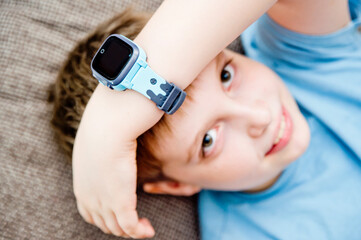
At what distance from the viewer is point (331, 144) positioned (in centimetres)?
114

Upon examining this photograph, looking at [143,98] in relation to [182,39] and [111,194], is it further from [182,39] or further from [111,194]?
[111,194]

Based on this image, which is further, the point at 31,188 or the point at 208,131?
the point at 31,188

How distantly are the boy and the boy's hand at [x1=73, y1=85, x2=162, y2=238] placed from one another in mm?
108

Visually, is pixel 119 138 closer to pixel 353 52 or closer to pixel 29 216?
pixel 29 216

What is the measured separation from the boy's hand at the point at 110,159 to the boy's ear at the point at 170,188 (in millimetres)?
152

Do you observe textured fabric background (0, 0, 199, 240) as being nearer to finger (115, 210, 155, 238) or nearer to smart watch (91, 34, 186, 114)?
finger (115, 210, 155, 238)

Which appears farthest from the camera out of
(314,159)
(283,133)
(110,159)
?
(314,159)

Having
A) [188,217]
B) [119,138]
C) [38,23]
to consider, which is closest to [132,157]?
[119,138]

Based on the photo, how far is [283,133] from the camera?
40.0 inches

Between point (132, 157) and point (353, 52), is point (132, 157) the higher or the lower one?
the lower one

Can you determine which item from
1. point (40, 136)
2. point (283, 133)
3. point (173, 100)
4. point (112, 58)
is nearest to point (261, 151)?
point (283, 133)

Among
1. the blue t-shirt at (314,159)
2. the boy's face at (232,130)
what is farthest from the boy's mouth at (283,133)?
the blue t-shirt at (314,159)

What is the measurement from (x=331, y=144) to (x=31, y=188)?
972 mm

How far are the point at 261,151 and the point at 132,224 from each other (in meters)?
0.42
